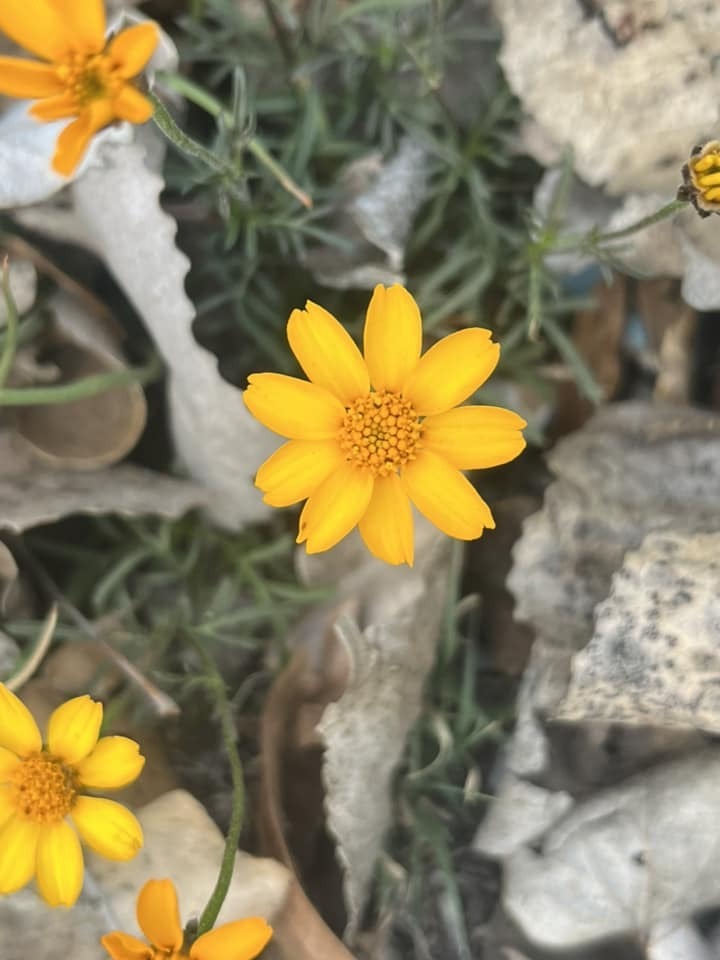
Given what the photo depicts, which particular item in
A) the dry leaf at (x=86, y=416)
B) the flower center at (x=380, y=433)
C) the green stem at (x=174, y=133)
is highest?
the green stem at (x=174, y=133)

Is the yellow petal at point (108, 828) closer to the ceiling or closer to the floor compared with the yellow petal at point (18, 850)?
closer to the ceiling

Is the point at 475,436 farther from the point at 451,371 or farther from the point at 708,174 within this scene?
the point at 708,174

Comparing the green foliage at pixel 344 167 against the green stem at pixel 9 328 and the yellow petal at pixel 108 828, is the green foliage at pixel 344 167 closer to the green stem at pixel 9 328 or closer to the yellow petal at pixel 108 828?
the green stem at pixel 9 328

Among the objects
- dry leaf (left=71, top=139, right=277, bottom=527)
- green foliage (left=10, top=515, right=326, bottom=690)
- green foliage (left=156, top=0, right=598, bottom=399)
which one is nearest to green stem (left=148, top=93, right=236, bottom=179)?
dry leaf (left=71, top=139, right=277, bottom=527)

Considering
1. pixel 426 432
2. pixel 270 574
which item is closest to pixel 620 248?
pixel 426 432

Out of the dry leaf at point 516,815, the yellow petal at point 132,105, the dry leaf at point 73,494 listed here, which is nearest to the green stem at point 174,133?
the yellow petal at point 132,105

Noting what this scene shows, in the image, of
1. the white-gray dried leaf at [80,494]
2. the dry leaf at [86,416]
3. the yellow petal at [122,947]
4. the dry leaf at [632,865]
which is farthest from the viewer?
the dry leaf at [86,416]

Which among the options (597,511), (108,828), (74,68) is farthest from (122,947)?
(74,68)
